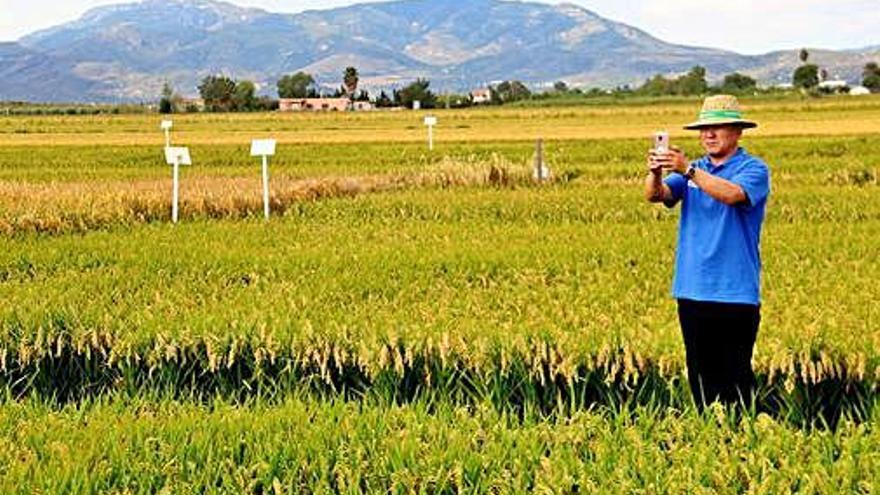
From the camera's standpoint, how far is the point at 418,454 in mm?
5863

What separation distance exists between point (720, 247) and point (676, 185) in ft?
1.51

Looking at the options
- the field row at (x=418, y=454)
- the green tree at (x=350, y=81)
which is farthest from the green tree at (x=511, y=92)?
the field row at (x=418, y=454)

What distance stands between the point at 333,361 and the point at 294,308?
1428 millimetres

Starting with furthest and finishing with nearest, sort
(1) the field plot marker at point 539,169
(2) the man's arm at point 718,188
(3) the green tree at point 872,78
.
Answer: (3) the green tree at point 872,78 → (1) the field plot marker at point 539,169 → (2) the man's arm at point 718,188

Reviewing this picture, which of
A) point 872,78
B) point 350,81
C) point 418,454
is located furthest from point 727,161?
point 872,78

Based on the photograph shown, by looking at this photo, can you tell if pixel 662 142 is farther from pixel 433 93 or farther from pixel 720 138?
pixel 433 93

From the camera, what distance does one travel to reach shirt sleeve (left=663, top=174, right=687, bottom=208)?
23.0ft

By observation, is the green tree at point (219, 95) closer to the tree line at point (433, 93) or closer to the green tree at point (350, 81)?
the tree line at point (433, 93)

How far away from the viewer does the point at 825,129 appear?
59500 millimetres

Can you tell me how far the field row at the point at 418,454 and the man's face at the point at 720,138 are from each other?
5.21ft

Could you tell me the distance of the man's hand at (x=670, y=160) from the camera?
6535mm

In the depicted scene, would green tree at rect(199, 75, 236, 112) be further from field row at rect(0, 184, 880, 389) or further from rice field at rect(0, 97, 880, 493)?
field row at rect(0, 184, 880, 389)

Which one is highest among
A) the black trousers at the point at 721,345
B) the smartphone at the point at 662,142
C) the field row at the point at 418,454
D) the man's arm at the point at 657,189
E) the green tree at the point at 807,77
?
the green tree at the point at 807,77

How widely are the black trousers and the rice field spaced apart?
232 mm
